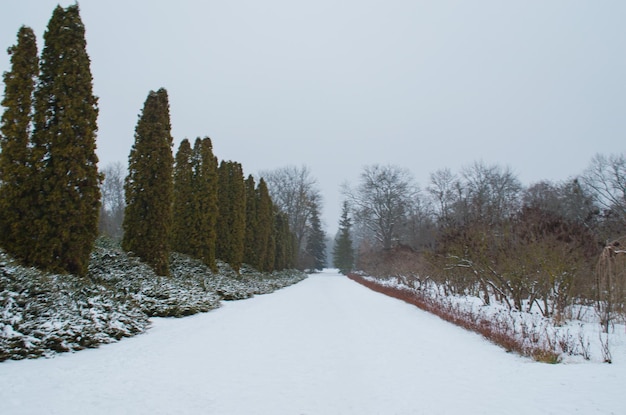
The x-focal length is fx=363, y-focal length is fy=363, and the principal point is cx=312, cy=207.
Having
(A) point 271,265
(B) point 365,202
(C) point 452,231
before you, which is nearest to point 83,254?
(C) point 452,231

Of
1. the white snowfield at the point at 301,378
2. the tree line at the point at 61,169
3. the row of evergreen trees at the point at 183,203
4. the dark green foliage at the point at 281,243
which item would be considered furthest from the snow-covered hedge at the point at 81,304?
the dark green foliage at the point at 281,243

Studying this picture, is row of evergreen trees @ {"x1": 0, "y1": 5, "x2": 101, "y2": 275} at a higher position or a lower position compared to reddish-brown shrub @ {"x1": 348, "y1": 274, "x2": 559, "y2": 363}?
higher

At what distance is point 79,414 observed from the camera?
3279 mm

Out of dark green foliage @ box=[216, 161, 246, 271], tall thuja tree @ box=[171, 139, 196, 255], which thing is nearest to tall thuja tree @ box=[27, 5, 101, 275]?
tall thuja tree @ box=[171, 139, 196, 255]

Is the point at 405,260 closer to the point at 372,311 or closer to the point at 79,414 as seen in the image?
the point at 372,311

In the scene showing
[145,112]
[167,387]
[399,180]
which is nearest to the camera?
[167,387]

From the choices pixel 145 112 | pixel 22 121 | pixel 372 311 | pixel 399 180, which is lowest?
pixel 372 311

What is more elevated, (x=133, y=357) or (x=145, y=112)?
(x=145, y=112)

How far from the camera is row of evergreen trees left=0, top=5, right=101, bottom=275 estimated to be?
7586mm

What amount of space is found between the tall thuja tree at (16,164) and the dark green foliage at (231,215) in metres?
12.7

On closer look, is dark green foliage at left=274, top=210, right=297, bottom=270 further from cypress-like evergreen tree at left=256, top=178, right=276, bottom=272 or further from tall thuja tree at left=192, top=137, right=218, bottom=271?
tall thuja tree at left=192, top=137, right=218, bottom=271

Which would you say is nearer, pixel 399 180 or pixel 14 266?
pixel 14 266

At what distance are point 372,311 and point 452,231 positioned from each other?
3.65 metres

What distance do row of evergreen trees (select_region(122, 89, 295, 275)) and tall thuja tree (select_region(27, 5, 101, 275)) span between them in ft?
10.8
